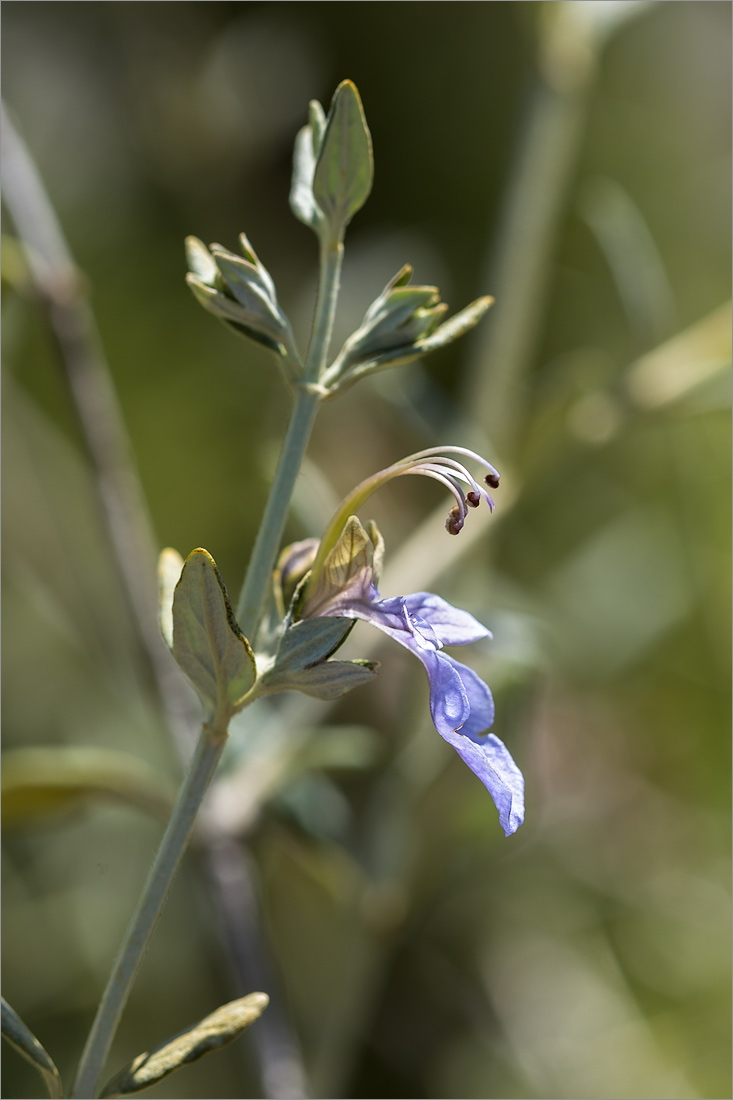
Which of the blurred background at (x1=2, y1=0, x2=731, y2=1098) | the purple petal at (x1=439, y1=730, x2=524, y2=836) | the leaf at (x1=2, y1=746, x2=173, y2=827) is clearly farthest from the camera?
the blurred background at (x1=2, y1=0, x2=731, y2=1098)

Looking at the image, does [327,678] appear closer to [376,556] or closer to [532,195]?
[376,556]

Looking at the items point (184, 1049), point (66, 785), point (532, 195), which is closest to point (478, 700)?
point (184, 1049)

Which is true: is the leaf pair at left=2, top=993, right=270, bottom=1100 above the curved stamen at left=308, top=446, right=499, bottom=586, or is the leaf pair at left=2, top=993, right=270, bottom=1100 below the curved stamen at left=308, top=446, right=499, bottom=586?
below

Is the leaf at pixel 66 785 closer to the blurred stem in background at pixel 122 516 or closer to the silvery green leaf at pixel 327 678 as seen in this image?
the blurred stem in background at pixel 122 516

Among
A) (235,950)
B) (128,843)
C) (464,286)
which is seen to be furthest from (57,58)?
(235,950)

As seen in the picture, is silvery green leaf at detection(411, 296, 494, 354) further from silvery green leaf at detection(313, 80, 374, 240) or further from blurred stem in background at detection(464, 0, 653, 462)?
blurred stem in background at detection(464, 0, 653, 462)

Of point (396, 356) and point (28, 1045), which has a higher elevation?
point (396, 356)

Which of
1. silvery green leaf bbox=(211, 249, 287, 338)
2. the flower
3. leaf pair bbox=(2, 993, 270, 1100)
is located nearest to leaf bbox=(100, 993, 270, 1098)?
leaf pair bbox=(2, 993, 270, 1100)
